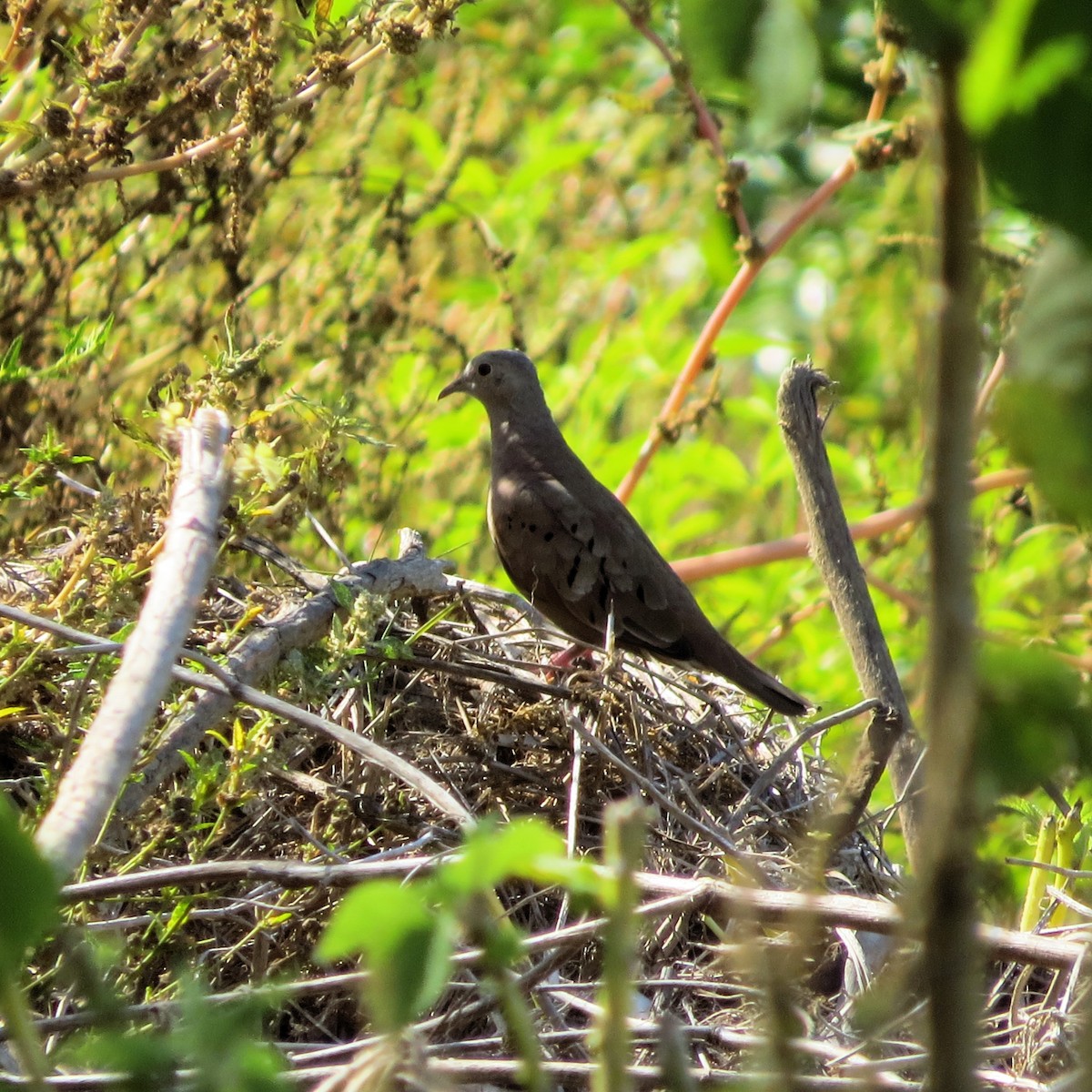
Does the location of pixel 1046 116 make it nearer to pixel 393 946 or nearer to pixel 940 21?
pixel 940 21

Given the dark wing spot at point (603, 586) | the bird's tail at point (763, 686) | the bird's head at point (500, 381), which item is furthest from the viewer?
the bird's head at point (500, 381)

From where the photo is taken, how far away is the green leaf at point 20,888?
36.6 inches

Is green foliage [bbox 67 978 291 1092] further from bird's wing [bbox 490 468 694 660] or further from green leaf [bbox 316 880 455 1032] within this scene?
bird's wing [bbox 490 468 694 660]

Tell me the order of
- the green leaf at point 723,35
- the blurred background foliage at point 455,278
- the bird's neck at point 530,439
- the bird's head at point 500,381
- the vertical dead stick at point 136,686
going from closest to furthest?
the green leaf at point 723,35, the vertical dead stick at point 136,686, the blurred background foliage at point 455,278, the bird's neck at point 530,439, the bird's head at point 500,381

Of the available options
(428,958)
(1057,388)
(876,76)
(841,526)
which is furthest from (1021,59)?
(876,76)

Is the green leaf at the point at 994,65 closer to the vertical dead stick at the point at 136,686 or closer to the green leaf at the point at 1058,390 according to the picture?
the green leaf at the point at 1058,390

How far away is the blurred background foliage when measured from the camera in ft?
9.18

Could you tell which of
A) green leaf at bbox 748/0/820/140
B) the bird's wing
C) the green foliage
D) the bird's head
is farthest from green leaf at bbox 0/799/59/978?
the bird's head

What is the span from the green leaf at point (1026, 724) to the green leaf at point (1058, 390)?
141 millimetres

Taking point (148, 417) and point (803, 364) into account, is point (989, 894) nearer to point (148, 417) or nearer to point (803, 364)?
point (148, 417)

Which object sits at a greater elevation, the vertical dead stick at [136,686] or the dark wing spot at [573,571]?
the vertical dead stick at [136,686]

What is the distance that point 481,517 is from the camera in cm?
534

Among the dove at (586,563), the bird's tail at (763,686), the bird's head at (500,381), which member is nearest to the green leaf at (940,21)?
the bird's tail at (763,686)

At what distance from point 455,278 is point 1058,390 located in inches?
232
